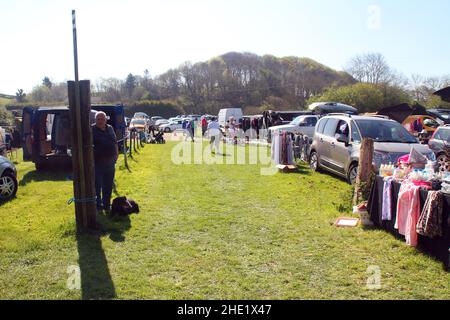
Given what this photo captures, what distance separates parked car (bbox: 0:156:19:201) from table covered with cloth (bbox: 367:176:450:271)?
7179 millimetres

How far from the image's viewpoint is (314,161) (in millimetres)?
13188

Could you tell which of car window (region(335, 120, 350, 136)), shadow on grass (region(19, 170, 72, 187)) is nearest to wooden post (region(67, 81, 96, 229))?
shadow on grass (region(19, 170, 72, 187))

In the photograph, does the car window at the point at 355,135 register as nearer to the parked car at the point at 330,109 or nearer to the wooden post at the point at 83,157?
the wooden post at the point at 83,157

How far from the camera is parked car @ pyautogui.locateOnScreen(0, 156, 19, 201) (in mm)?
8734

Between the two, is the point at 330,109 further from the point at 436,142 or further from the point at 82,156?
the point at 82,156

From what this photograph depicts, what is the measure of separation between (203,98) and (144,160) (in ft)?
290

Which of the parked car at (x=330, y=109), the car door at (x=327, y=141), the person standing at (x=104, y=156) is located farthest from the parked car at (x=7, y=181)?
the parked car at (x=330, y=109)

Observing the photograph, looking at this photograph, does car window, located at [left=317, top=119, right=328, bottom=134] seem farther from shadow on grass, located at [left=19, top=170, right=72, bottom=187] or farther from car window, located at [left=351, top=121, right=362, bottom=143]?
shadow on grass, located at [left=19, top=170, right=72, bottom=187]

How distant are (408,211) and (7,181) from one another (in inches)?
304

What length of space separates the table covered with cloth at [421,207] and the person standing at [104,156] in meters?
4.48

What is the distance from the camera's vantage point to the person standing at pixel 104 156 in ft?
24.1

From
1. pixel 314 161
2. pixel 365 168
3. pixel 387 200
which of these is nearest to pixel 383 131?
pixel 314 161

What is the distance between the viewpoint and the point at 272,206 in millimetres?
8305
